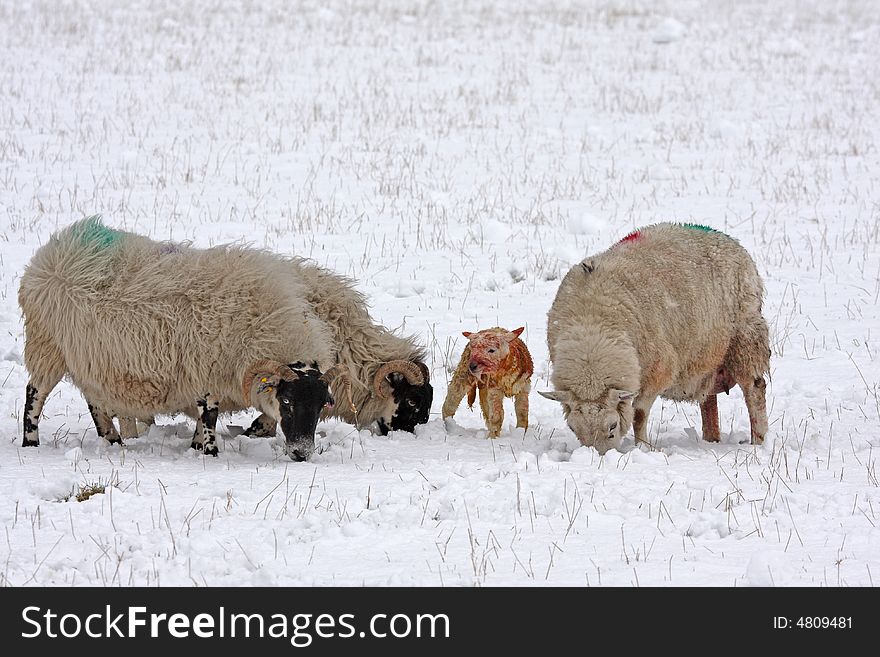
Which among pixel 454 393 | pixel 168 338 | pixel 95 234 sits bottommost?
pixel 454 393

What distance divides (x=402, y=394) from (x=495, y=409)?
894 millimetres

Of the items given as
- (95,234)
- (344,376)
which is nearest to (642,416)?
(344,376)

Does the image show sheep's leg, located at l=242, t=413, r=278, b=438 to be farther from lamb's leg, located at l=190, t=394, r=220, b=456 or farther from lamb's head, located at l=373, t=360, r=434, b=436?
lamb's head, located at l=373, t=360, r=434, b=436

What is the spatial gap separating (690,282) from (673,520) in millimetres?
2795

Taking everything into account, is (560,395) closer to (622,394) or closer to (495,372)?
(622,394)

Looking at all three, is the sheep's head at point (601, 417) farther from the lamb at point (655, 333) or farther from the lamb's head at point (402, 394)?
the lamb's head at point (402, 394)

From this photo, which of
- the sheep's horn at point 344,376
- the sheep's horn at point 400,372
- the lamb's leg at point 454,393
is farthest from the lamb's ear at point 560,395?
the sheep's horn at point 344,376

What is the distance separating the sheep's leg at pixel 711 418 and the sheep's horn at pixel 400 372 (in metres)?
2.49

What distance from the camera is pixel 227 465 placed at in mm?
7289

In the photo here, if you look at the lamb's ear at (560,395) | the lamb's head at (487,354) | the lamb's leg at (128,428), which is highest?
the lamb's head at (487,354)

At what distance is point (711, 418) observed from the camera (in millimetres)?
8570

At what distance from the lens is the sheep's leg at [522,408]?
8.47 metres

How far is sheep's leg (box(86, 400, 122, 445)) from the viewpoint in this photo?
810 cm
